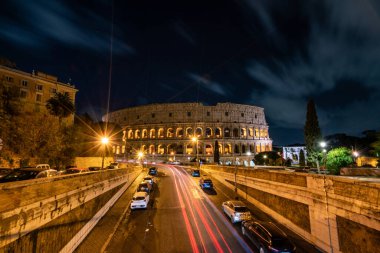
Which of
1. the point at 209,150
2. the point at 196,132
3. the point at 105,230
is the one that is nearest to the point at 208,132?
the point at 196,132

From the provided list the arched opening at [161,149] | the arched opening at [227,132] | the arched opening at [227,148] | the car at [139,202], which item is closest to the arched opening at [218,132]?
the arched opening at [227,132]

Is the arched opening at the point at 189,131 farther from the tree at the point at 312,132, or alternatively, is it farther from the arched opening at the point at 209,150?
the tree at the point at 312,132

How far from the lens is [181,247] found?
13.0 meters

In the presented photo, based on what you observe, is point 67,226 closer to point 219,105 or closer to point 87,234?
point 87,234

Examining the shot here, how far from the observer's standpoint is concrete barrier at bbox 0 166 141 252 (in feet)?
24.6

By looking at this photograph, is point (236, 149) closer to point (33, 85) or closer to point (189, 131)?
point (189, 131)

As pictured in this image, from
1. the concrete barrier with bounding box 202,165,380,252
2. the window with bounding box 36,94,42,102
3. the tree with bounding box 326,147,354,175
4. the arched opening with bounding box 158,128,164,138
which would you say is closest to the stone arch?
the arched opening with bounding box 158,128,164,138

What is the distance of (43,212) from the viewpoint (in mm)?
9414

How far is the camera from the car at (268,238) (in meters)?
11.1

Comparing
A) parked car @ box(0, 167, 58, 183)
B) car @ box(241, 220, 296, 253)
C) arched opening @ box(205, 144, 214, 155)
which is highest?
arched opening @ box(205, 144, 214, 155)

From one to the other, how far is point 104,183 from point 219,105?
74033 mm

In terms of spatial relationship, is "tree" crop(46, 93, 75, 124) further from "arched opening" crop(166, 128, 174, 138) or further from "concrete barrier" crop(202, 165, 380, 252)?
"arched opening" crop(166, 128, 174, 138)

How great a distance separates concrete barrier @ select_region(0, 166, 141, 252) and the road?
120 inches

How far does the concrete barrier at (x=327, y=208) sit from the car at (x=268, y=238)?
2888 mm
